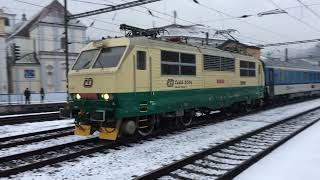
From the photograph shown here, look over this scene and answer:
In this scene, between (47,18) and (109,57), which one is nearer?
(109,57)

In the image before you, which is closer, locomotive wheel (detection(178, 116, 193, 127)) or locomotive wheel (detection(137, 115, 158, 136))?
locomotive wheel (detection(137, 115, 158, 136))

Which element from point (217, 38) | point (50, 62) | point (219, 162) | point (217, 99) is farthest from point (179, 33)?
point (219, 162)

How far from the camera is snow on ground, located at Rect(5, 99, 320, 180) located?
8289 mm

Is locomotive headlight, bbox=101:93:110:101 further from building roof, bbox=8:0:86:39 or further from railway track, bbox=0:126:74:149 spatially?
building roof, bbox=8:0:86:39

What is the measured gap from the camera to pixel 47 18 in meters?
61.2

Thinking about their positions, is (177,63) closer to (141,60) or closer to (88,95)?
(141,60)

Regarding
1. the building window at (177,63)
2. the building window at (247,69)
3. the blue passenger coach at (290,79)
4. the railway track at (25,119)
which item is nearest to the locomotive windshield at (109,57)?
the building window at (177,63)

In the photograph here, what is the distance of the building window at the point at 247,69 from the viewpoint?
19450 millimetres

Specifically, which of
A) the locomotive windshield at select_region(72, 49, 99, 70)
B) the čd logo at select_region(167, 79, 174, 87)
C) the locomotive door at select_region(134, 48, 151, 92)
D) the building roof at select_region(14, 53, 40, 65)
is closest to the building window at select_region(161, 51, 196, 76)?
the čd logo at select_region(167, 79, 174, 87)

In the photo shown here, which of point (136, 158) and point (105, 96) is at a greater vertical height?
point (105, 96)

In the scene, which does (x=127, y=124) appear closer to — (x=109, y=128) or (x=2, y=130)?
(x=109, y=128)

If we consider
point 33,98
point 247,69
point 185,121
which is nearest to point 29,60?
point 33,98

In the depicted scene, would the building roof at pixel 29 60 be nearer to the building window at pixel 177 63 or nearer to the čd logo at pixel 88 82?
the building window at pixel 177 63

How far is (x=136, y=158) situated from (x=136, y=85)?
2.80 metres
